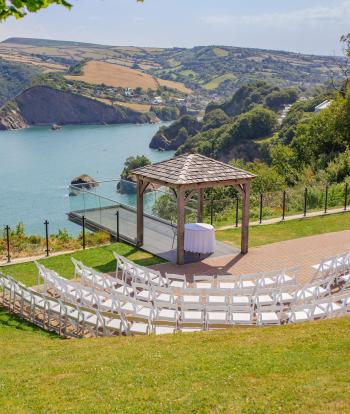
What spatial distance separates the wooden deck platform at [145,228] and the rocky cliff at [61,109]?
6779 inches

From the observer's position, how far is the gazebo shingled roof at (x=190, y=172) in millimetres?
15790

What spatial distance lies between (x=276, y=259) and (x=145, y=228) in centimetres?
504

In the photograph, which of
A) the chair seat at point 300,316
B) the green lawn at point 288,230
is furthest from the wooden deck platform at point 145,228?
the chair seat at point 300,316

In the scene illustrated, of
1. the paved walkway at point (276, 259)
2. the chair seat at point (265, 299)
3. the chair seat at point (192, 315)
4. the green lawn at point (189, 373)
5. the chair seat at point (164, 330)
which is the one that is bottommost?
the paved walkway at point (276, 259)

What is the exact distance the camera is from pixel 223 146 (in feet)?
330

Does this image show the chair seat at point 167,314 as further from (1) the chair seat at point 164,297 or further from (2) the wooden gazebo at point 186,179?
(2) the wooden gazebo at point 186,179

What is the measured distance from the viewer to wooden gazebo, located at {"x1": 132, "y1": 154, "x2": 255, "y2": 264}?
619 inches

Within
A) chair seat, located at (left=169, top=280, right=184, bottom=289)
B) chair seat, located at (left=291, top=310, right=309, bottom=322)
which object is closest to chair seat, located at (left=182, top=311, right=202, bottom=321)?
chair seat, located at (left=291, top=310, right=309, bottom=322)

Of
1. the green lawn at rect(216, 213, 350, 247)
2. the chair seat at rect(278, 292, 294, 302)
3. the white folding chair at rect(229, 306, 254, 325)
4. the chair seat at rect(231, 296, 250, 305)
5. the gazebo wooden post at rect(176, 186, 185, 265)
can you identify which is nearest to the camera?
the white folding chair at rect(229, 306, 254, 325)

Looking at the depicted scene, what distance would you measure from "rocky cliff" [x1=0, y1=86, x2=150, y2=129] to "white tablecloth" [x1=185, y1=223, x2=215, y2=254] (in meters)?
176

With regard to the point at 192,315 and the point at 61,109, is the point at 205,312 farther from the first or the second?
the point at 61,109

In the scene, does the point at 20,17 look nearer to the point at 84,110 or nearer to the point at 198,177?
the point at 198,177

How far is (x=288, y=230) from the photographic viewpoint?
20.0m

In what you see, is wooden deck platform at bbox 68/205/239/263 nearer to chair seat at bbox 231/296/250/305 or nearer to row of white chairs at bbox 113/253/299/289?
row of white chairs at bbox 113/253/299/289
